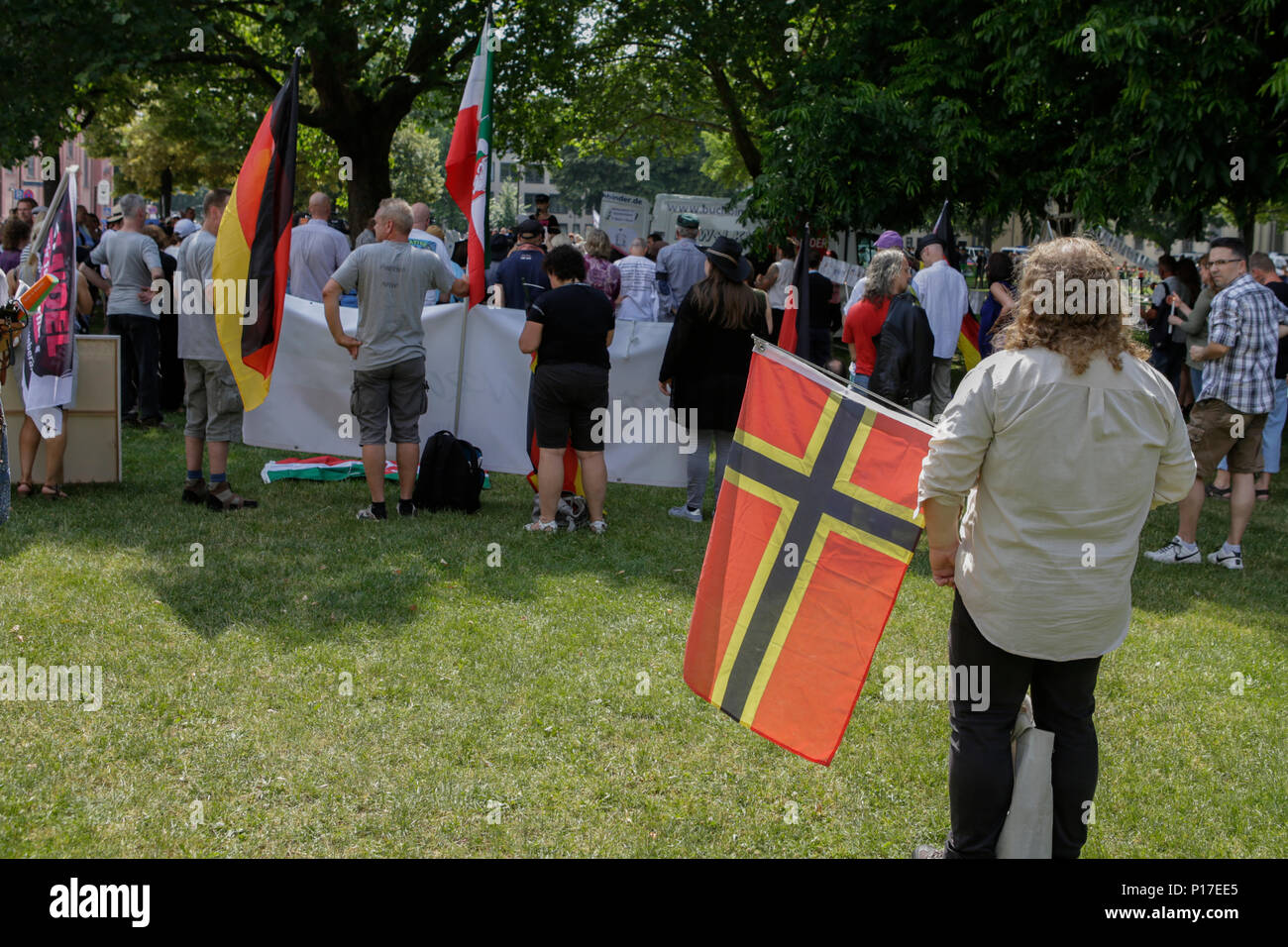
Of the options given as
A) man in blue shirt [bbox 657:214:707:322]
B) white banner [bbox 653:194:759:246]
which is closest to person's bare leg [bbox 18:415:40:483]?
man in blue shirt [bbox 657:214:707:322]

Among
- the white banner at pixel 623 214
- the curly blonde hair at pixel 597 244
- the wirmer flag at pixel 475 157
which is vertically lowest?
the curly blonde hair at pixel 597 244

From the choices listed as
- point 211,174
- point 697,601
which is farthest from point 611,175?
point 697,601

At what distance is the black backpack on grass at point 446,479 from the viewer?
29.5 feet

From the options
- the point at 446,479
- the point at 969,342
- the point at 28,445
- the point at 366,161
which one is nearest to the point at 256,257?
the point at 446,479

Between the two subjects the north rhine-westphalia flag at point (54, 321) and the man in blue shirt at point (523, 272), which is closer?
the north rhine-westphalia flag at point (54, 321)

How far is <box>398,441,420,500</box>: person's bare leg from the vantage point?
868cm

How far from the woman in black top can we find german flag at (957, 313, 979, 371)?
162 inches

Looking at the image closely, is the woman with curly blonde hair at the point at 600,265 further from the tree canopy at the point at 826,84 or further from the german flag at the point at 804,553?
the german flag at the point at 804,553

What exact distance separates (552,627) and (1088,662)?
340cm

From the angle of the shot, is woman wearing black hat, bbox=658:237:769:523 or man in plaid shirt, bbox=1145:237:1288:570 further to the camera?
woman wearing black hat, bbox=658:237:769:523

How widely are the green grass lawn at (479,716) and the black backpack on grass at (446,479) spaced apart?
893mm
